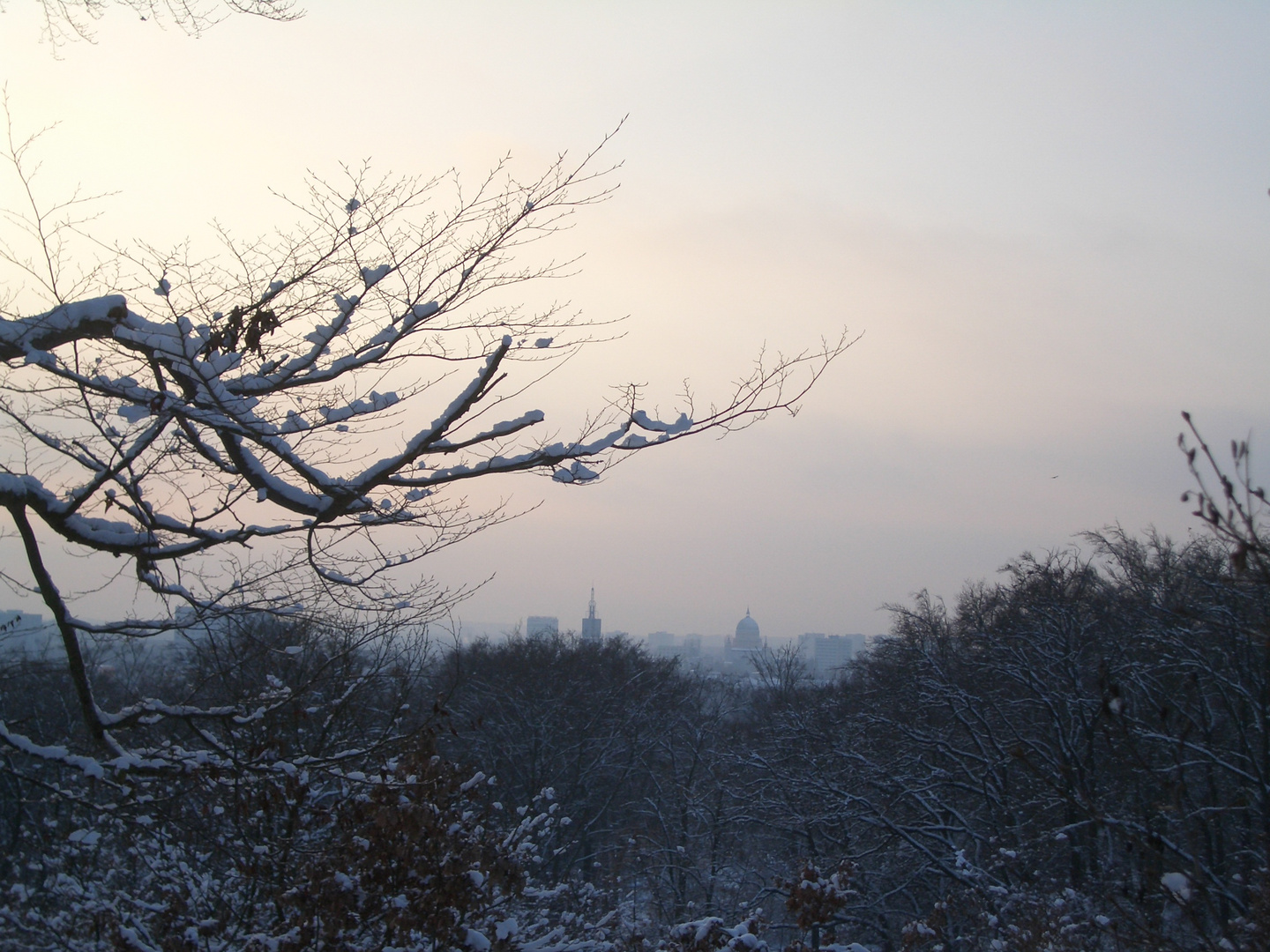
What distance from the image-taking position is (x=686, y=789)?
22750 mm

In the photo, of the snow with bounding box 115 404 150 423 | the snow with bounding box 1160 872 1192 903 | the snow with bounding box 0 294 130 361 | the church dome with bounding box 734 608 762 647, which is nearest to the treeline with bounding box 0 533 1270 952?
the snow with bounding box 1160 872 1192 903

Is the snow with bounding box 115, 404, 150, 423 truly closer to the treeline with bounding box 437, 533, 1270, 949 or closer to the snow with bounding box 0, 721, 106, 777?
the snow with bounding box 0, 721, 106, 777

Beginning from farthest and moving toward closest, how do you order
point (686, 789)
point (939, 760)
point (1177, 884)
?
point (686, 789), point (939, 760), point (1177, 884)

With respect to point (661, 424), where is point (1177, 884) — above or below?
below

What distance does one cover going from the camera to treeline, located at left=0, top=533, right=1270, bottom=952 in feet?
15.8

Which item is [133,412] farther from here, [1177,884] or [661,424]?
[1177,884]

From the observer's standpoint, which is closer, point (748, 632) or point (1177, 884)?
point (1177, 884)

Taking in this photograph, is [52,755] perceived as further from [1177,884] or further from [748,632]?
[748,632]

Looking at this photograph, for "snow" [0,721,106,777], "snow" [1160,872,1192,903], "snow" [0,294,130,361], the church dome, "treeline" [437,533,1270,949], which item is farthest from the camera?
the church dome

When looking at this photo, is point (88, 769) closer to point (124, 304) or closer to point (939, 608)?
point (124, 304)

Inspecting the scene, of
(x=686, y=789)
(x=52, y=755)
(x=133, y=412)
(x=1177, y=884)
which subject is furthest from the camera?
(x=686, y=789)

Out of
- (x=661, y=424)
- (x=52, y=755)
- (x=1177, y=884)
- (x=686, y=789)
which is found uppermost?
(x=661, y=424)

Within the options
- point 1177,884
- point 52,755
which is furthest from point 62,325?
point 1177,884

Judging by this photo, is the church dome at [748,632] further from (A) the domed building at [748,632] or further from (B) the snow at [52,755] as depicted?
(B) the snow at [52,755]
